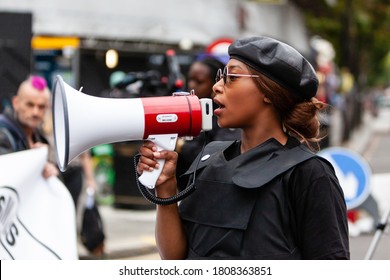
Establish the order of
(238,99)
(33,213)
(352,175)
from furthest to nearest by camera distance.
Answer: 1. (352,175)
2. (33,213)
3. (238,99)

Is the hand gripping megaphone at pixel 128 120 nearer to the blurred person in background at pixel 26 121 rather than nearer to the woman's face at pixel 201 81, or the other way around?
the blurred person in background at pixel 26 121

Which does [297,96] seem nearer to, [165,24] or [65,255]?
[65,255]

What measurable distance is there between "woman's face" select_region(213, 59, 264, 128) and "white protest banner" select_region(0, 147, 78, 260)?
1700mm

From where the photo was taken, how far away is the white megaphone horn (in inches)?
97.2

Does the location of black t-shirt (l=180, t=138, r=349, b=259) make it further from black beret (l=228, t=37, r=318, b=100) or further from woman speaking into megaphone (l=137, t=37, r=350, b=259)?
black beret (l=228, t=37, r=318, b=100)

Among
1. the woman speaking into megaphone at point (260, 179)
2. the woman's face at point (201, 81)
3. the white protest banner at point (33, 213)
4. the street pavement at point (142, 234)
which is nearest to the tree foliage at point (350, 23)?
the street pavement at point (142, 234)

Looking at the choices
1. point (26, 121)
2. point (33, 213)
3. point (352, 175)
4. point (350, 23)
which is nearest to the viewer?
point (33, 213)

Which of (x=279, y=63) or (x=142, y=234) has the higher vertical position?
(x=279, y=63)

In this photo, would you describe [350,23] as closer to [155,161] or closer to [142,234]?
[142,234]

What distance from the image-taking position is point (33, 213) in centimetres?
433

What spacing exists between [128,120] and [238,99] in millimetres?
355

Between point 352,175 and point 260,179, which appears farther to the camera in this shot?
point 352,175

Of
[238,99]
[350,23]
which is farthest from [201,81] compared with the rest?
[350,23]
